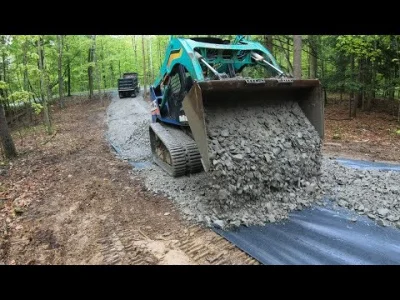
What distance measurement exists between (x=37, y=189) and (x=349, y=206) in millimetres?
5591

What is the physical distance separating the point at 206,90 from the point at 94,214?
2.57 meters

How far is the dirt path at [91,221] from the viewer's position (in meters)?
3.73

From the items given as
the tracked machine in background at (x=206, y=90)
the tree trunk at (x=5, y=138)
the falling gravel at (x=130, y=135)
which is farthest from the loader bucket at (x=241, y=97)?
the tree trunk at (x=5, y=138)

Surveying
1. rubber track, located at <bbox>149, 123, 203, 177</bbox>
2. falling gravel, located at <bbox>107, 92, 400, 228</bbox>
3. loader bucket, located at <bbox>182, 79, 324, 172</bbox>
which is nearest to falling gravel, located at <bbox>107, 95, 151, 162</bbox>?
rubber track, located at <bbox>149, 123, 203, 177</bbox>

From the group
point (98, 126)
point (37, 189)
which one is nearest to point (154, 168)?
point (37, 189)

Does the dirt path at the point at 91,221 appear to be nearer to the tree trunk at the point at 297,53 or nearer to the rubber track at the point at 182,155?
the rubber track at the point at 182,155

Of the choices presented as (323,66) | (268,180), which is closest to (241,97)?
(268,180)

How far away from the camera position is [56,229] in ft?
14.8

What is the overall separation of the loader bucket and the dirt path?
1.16m

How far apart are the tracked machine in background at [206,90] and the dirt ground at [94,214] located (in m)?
1.04

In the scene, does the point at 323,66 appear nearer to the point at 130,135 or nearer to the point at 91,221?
the point at 130,135
